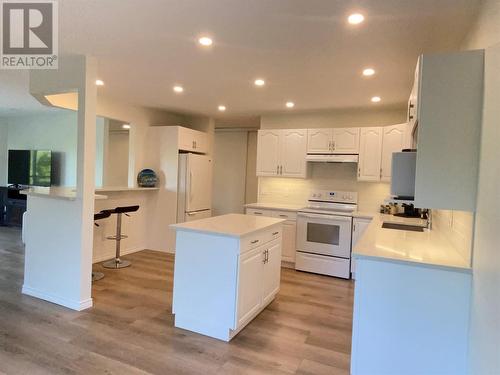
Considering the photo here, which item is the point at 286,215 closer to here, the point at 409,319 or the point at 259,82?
the point at 259,82

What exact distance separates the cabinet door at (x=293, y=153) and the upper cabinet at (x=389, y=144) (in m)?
1.17

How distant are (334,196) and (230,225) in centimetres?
269

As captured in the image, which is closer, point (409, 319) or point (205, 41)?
point (409, 319)

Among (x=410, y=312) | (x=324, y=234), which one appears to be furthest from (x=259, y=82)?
(x=410, y=312)

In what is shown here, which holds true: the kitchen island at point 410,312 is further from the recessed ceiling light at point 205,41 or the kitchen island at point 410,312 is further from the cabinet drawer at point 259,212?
the cabinet drawer at point 259,212

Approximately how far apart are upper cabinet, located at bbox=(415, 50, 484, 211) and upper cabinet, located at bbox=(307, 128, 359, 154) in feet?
9.55

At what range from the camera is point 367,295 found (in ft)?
6.70

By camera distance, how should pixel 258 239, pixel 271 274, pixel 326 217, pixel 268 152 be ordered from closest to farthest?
pixel 258 239 < pixel 271 274 < pixel 326 217 < pixel 268 152

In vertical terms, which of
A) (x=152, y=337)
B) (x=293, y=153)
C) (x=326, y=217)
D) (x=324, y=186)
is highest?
(x=293, y=153)

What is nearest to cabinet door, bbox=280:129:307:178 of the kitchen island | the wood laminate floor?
the wood laminate floor

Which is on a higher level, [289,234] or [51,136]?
[51,136]

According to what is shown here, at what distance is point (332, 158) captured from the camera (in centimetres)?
489

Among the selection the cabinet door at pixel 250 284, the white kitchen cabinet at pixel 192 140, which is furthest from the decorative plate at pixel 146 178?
the cabinet door at pixel 250 284

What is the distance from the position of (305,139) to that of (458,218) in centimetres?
299
